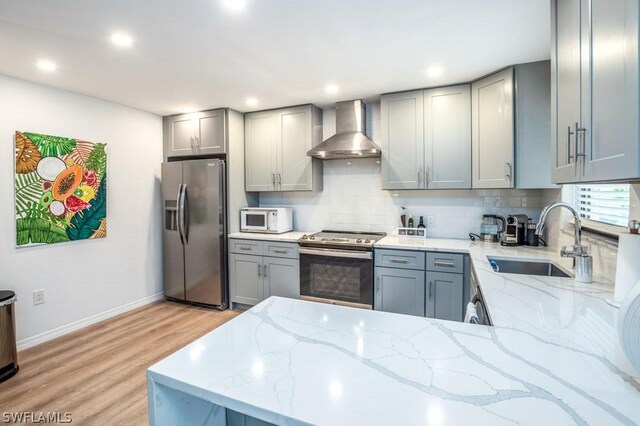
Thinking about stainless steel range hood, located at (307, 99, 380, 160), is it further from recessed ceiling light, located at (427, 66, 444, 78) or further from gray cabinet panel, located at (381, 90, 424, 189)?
recessed ceiling light, located at (427, 66, 444, 78)

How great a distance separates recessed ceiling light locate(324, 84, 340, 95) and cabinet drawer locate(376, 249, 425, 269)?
1.64 metres

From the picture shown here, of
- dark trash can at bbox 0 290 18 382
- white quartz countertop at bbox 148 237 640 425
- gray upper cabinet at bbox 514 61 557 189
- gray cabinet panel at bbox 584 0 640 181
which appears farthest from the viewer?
gray upper cabinet at bbox 514 61 557 189

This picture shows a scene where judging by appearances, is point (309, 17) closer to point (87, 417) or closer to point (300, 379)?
point (300, 379)

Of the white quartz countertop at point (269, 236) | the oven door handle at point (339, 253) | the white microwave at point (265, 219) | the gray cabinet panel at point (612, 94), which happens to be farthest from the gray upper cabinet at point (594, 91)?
the white microwave at point (265, 219)

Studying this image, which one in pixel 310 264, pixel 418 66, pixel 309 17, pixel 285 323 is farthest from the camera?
pixel 310 264

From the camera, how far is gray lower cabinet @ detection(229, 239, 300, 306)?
3541mm

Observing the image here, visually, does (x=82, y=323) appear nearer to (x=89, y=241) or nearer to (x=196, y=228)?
(x=89, y=241)

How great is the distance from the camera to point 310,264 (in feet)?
11.3

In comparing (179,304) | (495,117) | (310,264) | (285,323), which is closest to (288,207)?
(310,264)

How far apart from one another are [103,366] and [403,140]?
10.9ft

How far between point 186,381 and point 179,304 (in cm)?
356

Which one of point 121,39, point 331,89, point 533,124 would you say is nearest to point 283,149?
point 331,89

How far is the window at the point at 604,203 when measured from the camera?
1763 mm

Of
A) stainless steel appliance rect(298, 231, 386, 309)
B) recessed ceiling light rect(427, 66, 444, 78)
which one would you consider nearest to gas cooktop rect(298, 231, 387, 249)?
stainless steel appliance rect(298, 231, 386, 309)
